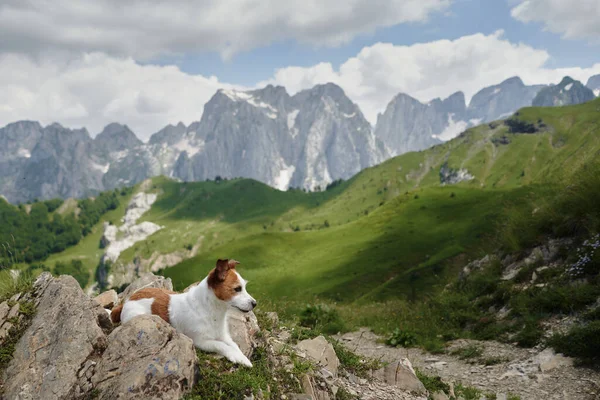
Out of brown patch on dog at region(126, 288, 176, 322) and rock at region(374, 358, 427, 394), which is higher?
brown patch on dog at region(126, 288, 176, 322)

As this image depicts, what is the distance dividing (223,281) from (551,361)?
36.9 ft

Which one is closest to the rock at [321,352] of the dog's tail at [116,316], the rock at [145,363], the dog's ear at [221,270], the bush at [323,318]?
the dog's ear at [221,270]

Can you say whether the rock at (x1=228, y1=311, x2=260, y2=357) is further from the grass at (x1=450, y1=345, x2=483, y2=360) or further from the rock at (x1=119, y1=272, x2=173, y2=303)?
the grass at (x1=450, y1=345, x2=483, y2=360)

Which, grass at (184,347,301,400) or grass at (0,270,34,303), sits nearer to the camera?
grass at (184,347,301,400)

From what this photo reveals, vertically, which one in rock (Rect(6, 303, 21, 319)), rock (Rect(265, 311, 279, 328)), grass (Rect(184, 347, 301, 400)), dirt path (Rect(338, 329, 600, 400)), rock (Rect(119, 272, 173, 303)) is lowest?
dirt path (Rect(338, 329, 600, 400))

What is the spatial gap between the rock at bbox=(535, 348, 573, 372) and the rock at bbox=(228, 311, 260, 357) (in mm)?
9486

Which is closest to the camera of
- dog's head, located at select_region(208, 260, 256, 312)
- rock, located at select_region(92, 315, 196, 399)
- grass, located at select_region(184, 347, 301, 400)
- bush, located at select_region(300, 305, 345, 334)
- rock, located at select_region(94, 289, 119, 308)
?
rock, located at select_region(92, 315, 196, 399)

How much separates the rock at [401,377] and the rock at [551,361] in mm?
4495

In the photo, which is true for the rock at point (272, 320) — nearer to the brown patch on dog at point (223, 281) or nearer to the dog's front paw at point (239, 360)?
the dog's front paw at point (239, 360)

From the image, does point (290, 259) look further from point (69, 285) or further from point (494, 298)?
point (69, 285)

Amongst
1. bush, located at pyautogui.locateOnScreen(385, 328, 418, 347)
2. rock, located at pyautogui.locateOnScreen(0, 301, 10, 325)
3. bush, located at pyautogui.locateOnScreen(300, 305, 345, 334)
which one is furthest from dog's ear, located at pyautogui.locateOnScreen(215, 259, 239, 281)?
bush, located at pyautogui.locateOnScreen(385, 328, 418, 347)

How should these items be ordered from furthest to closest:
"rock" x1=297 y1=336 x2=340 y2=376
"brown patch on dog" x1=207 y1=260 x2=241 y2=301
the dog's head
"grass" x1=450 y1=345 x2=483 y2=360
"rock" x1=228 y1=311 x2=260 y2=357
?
"grass" x1=450 y1=345 x2=483 y2=360, "rock" x1=297 y1=336 x2=340 y2=376, "rock" x1=228 y1=311 x2=260 y2=357, "brown patch on dog" x1=207 y1=260 x2=241 y2=301, the dog's head

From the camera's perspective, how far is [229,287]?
8.16 metres

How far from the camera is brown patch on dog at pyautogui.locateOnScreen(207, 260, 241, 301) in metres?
8.12
